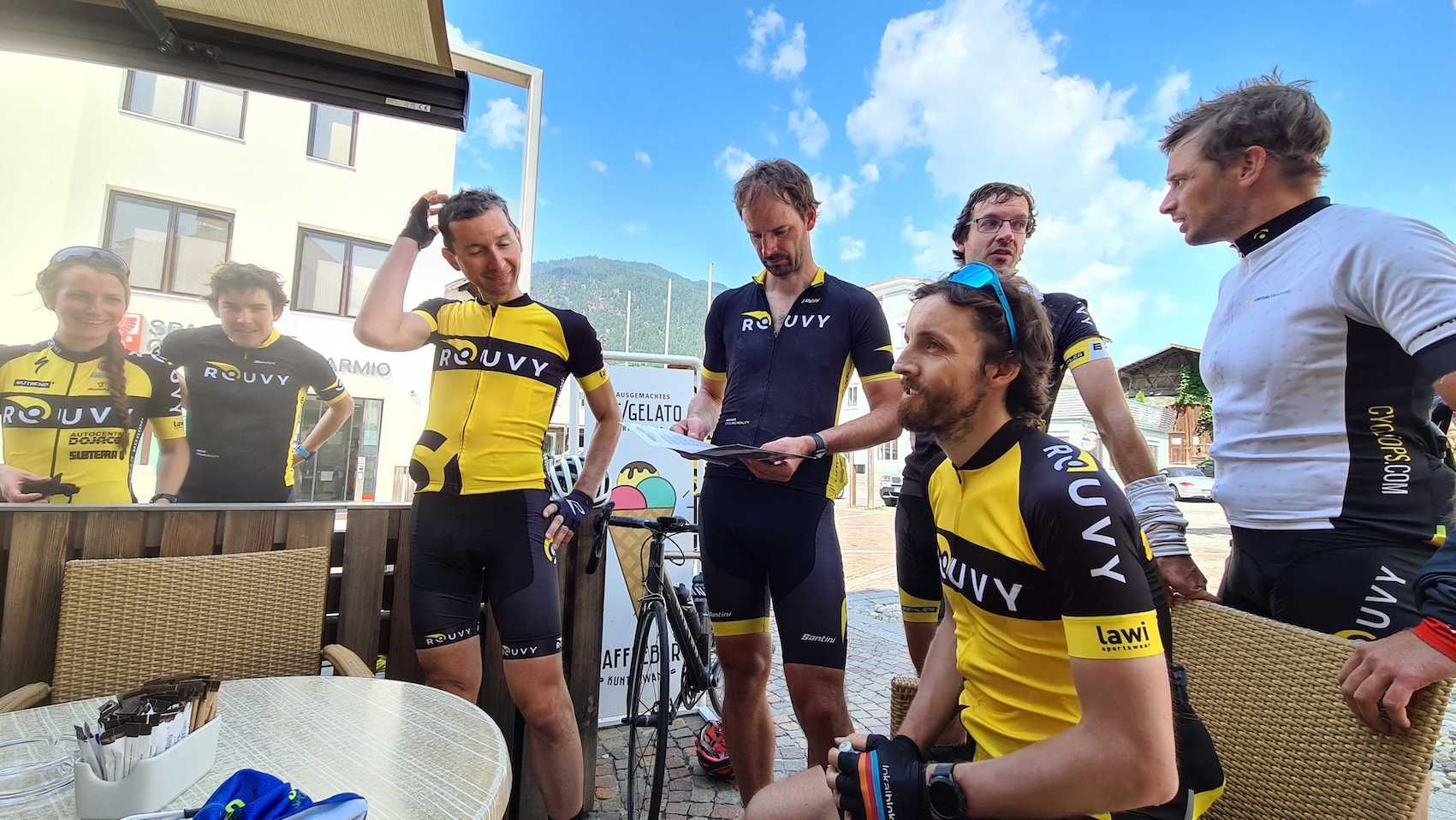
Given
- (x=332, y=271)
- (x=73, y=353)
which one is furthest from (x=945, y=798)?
(x=332, y=271)

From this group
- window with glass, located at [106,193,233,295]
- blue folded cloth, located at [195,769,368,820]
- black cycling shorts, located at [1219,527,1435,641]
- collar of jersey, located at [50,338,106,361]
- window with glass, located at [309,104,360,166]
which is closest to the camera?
blue folded cloth, located at [195,769,368,820]

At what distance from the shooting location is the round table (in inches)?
40.7

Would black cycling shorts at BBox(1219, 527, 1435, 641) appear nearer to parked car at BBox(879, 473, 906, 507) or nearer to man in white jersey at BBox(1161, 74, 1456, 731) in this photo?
man in white jersey at BBox(1161, 74, 1456, 731)

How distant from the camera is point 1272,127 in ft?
5.32

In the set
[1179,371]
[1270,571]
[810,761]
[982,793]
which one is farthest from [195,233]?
[1179,371]

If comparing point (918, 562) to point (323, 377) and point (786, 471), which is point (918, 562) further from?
point (323, 377)

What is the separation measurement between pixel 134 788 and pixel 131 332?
3.40 metres

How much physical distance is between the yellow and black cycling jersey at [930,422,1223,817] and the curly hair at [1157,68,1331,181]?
3.64 feet

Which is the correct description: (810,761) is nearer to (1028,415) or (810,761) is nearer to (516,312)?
(1028,415)

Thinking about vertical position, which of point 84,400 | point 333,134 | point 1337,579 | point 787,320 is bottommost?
point 1337,579

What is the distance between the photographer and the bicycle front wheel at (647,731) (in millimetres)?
2592

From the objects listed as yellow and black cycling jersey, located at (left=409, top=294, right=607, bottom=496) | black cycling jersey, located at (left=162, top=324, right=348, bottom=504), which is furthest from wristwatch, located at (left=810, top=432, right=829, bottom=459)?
black cycling jersey, located at (left=162, top=324, right=348, bottom=504)

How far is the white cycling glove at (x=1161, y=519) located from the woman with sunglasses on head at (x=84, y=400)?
14.4 ft

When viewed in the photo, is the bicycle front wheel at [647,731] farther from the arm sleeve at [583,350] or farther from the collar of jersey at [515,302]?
the collar of jersey at [515,302]
